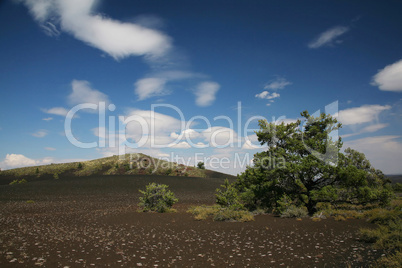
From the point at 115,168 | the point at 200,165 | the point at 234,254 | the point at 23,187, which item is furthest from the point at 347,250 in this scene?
the point at 200,165

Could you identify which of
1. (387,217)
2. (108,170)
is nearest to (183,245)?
(387,217)

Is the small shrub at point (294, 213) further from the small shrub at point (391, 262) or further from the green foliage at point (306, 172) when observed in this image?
the small shrub at point (391, 262)

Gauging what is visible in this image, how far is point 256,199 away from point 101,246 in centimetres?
1562

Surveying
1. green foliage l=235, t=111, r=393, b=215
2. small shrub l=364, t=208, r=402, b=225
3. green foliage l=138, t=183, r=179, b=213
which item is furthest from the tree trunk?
green foliage l=138, t=183, r=179, b=213

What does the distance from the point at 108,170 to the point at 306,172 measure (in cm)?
8106

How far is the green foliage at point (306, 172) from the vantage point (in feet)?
59.7

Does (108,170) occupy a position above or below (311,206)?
above

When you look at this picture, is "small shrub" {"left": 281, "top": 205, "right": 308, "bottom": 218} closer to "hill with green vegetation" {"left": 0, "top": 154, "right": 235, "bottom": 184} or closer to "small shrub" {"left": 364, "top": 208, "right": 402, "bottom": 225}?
"small shrub" {"left": 364, "top": 208, "right": 402, "bottom": 225}

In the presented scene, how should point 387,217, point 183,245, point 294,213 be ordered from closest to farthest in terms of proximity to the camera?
point 183,245, point 387,217, point 294,213

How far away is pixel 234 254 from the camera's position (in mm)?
9414

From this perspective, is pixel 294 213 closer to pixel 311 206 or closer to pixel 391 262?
pixel 311 206

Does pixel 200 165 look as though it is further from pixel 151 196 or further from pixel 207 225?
pixel 207 225

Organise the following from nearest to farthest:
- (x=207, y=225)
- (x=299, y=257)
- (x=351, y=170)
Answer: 1. (x=299, y=257)
2. (x=207, y=225)
3. (x=351, y=170)

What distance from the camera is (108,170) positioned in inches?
3383
